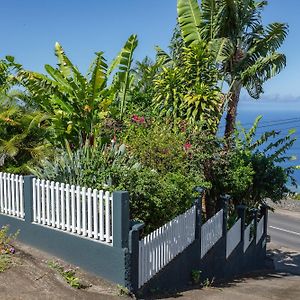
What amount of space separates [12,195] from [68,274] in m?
2.79

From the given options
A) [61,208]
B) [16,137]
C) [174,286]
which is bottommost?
[174,286]

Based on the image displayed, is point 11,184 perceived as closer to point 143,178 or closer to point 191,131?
point 143,178

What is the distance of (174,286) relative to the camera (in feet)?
28.9

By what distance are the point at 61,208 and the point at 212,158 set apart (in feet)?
18.8

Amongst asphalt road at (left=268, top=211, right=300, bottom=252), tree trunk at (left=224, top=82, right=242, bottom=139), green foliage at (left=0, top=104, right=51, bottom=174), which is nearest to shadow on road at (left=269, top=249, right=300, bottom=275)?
asphalt road at (left=268, top=211, right=300, bottom=252)

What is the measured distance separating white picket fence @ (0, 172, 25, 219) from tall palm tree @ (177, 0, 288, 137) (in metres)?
8.63

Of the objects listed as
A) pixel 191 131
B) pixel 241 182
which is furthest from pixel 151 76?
pixel 241 182

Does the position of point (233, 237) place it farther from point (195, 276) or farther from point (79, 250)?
point (79, 250)

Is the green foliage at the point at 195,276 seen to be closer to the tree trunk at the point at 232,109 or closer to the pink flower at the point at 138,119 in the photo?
the pink flower at the point at 138,119

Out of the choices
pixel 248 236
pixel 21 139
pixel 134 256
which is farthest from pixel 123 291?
pixel 248 236

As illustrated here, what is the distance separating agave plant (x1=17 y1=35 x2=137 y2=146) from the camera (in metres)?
11.9

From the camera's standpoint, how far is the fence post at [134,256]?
7023 millimetres

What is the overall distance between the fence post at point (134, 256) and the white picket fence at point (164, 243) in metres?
0.18

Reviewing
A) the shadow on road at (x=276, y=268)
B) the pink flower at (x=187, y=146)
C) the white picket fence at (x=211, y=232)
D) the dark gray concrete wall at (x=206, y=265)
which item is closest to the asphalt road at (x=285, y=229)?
the shadow on road at (x=276, y=268)
